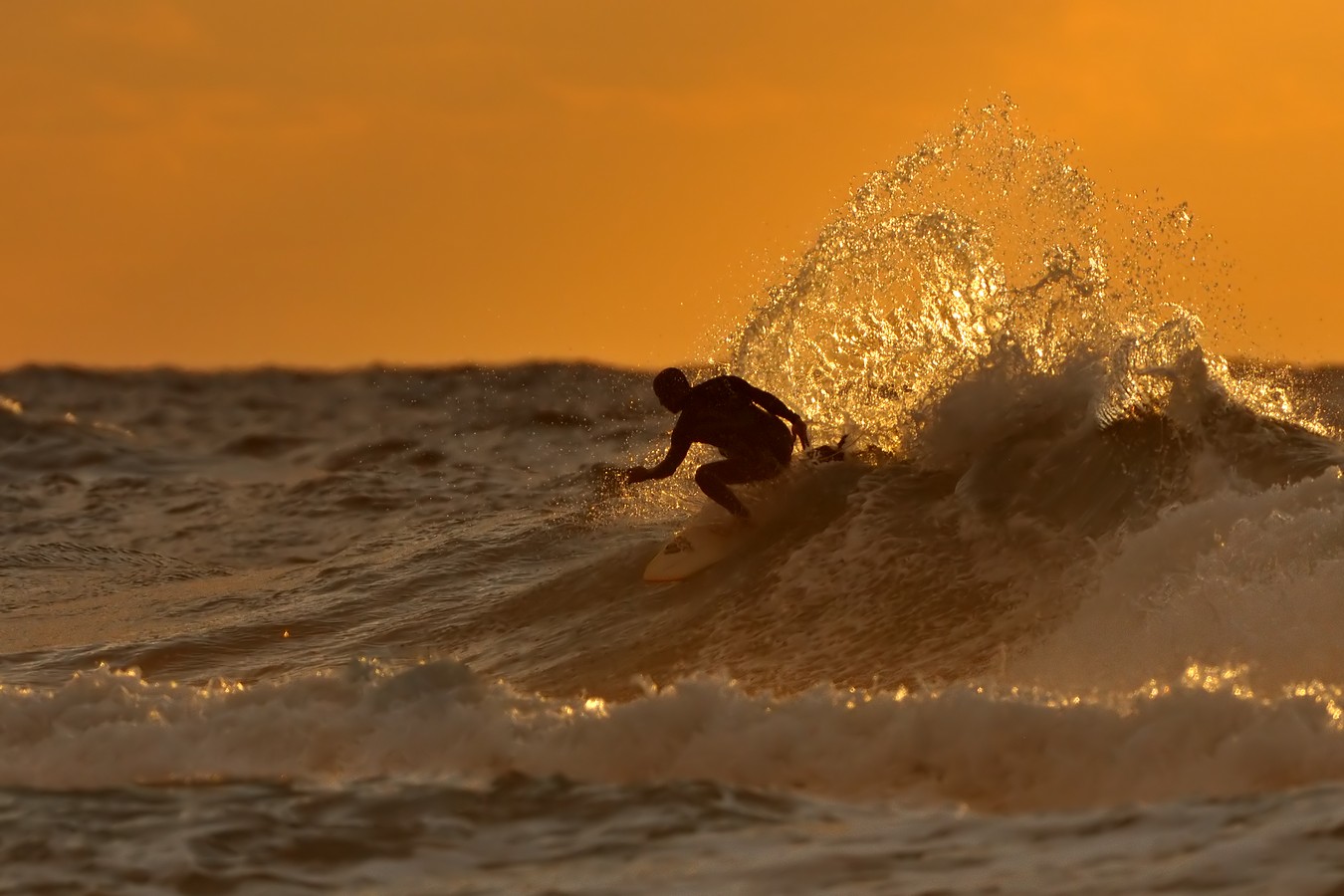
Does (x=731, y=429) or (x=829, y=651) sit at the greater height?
(x=731, y=429)

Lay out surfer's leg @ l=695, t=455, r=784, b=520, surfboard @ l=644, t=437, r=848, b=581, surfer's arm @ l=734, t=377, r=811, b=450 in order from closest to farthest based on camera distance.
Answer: surfer's arm @ l=734, t=377, r=811, b=450 < surfer's leg @ l=695, t=455, r=784, b=520 < surfboard @ l=644, t=437, r=848, b=581

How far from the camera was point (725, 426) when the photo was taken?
39.3 ft

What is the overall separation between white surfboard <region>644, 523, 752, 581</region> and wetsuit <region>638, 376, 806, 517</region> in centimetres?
72

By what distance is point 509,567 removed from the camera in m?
16.1

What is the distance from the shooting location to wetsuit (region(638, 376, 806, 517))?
11.9m

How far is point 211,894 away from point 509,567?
1010cm

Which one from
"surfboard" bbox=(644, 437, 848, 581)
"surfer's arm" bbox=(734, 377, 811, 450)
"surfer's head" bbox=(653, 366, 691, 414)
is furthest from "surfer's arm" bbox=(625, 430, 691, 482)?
"surfboard" bbox=(644, 437, 848, 581)

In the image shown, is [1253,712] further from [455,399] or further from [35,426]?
[455,399]

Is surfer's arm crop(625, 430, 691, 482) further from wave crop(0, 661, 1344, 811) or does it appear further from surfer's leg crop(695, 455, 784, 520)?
wave crop(0, 661, 1344, 811)

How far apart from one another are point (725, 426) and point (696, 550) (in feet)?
4.60

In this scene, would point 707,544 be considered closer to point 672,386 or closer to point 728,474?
point 728,474

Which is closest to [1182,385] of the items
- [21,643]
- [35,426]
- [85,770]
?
[85,770]

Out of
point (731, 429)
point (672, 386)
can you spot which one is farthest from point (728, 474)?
point (672, 386)

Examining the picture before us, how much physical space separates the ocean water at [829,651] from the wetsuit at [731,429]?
2.42ft
